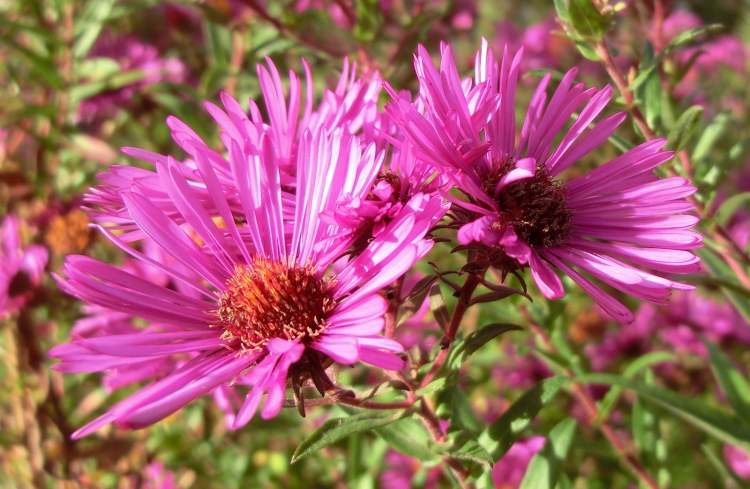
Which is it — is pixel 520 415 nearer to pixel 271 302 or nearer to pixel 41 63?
pixel 271 302

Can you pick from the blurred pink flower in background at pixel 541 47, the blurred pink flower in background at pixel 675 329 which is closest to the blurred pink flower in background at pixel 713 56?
the blurred pink flower in background at pixel 541 47

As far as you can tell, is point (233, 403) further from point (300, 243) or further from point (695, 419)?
point (695, 419)

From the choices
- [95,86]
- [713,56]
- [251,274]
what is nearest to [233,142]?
[251,274]

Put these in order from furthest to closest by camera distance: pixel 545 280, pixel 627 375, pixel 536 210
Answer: pixel 627 375
pixel 536 210
pixel 545 280

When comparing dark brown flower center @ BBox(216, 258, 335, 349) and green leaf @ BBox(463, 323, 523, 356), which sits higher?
dark brown flower center @ BBox(216, 258, 335, 349)

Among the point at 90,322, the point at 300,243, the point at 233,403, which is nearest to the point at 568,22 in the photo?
the point at 300,243

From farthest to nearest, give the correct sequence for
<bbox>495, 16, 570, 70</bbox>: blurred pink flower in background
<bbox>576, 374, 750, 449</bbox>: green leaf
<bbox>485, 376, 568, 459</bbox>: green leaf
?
<bbox>495, 16, 570, 70</bbox>: blurred pink flower in background < <bbox>576, 374, 750, 449</bbox>: green leaf < <bbox>485, 376, 568, 459</bbox>: green leaf

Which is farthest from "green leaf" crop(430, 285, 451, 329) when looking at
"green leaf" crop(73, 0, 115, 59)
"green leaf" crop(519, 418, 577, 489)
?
"green leaf" crop(73, 0, 115, 59)

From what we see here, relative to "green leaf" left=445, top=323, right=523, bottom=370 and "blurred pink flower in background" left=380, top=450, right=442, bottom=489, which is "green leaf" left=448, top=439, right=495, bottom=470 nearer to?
"green leaf" left=445, top=323, right=523, bottom=370
